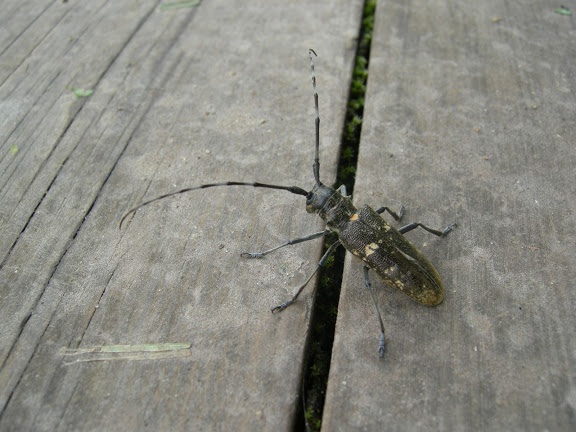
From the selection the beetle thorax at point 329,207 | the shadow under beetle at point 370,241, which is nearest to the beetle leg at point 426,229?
the shadow under beetle at point 370,241

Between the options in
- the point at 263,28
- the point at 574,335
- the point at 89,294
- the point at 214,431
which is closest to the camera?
the point at 214,431

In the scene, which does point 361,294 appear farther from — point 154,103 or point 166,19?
point 166,19

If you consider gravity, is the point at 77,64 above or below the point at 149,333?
above

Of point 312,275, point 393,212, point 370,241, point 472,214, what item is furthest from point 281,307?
point 472,214

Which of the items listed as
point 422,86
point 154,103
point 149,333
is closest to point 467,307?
point 149,333

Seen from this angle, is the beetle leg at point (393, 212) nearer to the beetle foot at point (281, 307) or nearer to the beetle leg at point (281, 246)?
the beetle leg at point (281, 246)

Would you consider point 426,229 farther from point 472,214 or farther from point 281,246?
point 281,246

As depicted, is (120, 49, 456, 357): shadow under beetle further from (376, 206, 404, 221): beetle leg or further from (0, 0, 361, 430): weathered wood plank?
(0, 0, 361, 430): weathered wood plank
